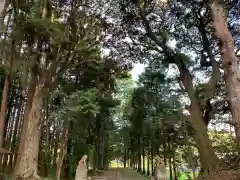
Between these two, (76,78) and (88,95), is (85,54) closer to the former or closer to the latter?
(88,95)

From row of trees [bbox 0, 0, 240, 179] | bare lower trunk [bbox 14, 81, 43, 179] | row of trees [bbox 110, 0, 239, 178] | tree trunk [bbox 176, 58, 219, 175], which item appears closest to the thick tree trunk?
row of trees [bbox 110, 0, 239, 178]

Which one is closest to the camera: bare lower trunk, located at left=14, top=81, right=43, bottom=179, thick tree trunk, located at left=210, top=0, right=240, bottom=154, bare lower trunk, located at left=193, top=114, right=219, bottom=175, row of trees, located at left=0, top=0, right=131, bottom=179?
thick tree trunk, located at left=210, top=0, right=240, bottom=154

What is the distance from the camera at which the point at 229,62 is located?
5.46 meters

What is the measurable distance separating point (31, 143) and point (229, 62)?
9.56m

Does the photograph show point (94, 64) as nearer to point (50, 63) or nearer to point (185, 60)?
point (50, 63)

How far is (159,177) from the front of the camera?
1281cm

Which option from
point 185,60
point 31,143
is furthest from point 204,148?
point 31,143

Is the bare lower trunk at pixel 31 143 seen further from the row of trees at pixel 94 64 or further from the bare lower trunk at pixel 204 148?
the bare lower trunk at pixel 204 148

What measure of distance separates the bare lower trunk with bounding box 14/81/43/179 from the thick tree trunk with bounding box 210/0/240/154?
926cm

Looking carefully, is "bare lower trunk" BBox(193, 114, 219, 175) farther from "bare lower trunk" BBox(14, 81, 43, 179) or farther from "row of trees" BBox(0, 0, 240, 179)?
"bare lower trunk" BBox(14, 81, 43, 179)

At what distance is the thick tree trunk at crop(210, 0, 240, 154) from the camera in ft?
16.3

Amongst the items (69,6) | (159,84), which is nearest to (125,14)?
(69,6)

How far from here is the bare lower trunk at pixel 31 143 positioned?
11.6 metres

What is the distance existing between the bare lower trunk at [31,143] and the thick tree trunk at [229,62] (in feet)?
30.4
